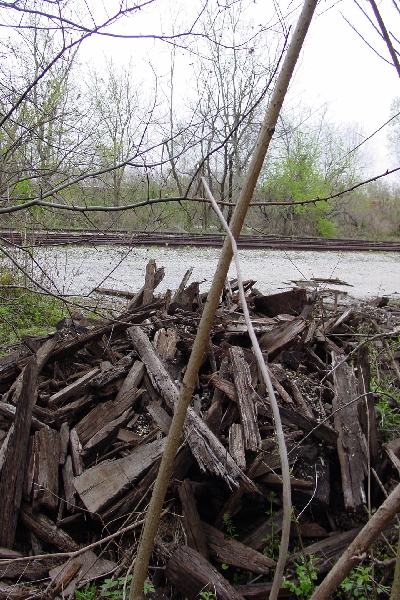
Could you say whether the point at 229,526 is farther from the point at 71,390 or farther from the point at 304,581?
the point at 71,390

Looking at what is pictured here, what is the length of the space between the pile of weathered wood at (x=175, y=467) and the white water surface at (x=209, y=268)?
429 cm

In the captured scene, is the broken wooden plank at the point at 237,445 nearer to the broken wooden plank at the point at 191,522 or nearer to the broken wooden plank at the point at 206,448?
the broken wooden plank at the point at 206,448

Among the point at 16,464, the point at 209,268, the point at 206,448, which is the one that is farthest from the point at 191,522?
the point at 209,268

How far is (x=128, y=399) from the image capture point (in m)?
3.53

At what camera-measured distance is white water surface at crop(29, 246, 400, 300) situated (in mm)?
8984

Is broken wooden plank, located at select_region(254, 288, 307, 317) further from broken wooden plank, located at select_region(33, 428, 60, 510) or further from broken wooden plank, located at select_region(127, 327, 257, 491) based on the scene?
broken wooden plank, located at select_region(33, 428, 60, 510)

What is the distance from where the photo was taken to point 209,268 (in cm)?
1098

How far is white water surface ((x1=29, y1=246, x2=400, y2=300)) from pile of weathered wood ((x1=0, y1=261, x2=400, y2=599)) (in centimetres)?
429

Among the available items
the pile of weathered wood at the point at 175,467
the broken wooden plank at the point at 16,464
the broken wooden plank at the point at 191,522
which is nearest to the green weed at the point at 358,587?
the pile of weathered wood at the point at 175,467

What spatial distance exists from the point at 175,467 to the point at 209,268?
8.40m

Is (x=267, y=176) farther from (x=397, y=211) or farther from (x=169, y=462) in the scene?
(x=169, y=462)

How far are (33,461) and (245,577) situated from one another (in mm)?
1639

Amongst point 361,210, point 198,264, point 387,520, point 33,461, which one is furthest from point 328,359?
point 361,210

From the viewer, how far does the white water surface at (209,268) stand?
898cm
